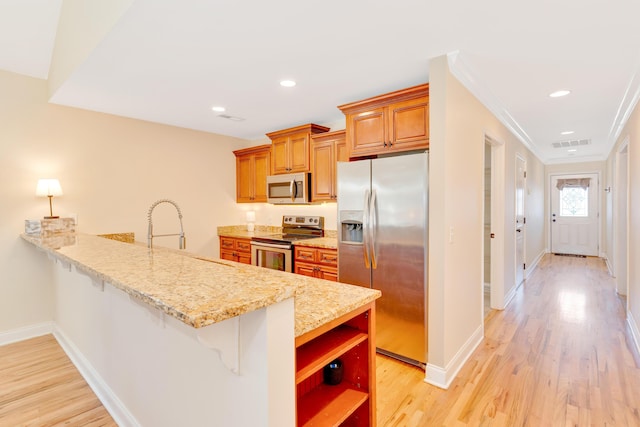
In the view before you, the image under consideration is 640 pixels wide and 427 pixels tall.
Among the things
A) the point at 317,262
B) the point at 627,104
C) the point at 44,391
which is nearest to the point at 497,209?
→ the point at 627,104

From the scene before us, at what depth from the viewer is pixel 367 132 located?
294cm

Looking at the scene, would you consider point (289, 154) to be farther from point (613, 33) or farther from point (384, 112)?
point (613, 33)

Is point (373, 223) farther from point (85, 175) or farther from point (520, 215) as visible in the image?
point (520, 215)

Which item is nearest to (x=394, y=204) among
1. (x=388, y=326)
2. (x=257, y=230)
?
(x=388, y=326)

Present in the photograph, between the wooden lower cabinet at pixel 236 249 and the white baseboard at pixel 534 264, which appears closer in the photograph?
the wooden lower cabinet at pixel 236 249

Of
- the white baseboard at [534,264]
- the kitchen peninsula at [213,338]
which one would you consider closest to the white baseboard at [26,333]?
the kitchen peninsula at [213,338]

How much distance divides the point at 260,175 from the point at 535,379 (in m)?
3.88

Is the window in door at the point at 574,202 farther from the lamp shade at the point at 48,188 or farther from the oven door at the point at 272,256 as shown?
the lamp shade at the point at 48,188

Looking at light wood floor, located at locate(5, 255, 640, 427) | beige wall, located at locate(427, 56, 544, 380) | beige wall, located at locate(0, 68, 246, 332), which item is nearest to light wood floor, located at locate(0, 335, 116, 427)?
light wood floor, located at locate(5, 255, 640, 427)

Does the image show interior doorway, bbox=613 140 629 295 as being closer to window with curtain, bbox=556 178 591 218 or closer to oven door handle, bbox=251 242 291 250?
window with curtain, bbox=556 178 591 218

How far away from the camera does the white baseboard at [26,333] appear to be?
121 inches

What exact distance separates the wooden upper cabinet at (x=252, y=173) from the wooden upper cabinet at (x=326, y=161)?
2.99 ft

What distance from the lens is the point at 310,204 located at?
14.2 feet

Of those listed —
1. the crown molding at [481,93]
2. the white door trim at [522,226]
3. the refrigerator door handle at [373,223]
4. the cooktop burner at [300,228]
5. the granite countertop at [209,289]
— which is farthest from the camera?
the white door trim at [522,226]
